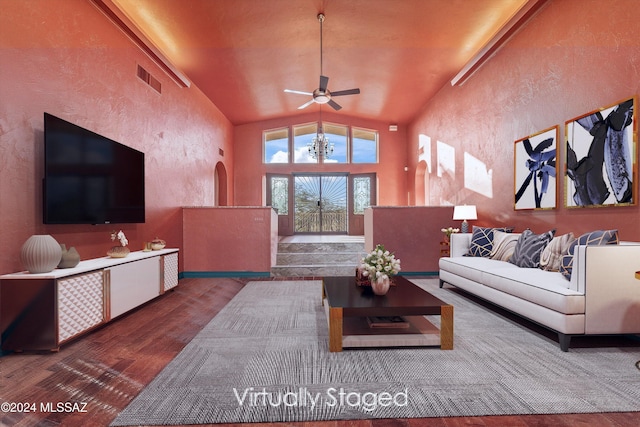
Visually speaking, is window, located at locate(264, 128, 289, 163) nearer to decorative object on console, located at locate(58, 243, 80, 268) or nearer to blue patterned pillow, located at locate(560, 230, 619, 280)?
decorative object on console, located at locate(58, 243, 80, 268)

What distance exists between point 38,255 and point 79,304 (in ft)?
1.59

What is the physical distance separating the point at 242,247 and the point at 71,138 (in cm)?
309

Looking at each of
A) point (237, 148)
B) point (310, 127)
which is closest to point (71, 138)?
point (237, 148)

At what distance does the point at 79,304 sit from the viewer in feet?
7.97

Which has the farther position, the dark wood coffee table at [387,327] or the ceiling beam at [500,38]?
the ceiling beam at [500,38]

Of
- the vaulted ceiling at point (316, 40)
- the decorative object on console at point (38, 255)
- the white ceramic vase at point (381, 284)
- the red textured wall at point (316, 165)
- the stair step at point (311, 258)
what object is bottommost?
the stair step at point (311, 258)

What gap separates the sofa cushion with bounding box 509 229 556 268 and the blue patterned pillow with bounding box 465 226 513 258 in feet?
1.86

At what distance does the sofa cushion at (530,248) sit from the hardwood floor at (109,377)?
1869mm

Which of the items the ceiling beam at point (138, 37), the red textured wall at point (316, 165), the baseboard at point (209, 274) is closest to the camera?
the ceiling beam at point (138, 37)

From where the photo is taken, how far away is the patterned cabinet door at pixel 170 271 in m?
3.93

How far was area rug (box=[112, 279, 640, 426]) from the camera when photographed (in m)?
1.55

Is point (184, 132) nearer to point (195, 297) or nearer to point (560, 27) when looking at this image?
point (195, 297)

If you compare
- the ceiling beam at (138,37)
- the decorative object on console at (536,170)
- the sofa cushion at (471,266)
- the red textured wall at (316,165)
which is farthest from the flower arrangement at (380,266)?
the red textured wall at (316,165)

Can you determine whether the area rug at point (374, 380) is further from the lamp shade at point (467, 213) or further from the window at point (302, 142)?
the window at point (302, 142)
